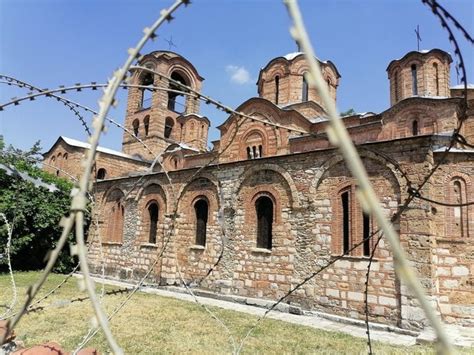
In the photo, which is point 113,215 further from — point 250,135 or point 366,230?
point 366,230

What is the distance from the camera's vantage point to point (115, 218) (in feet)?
51.9

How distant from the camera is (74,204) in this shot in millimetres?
1021

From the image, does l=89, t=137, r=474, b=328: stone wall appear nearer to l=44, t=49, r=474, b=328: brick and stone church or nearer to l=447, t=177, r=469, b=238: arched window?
l=44, t=49, r=474, b=328: brick and stone church

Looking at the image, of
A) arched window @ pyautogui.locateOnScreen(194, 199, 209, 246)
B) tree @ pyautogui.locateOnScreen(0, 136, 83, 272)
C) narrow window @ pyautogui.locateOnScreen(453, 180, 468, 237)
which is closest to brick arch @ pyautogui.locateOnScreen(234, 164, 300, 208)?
arched window @ pyautogui.locateOnScreen(194, 199, 209, 246)

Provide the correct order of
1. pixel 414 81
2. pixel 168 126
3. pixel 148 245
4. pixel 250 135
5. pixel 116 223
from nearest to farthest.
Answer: pixel 148 245 → pixel 116 223 → pixel 250 135 → pixel 414 81 → pixel 168 126

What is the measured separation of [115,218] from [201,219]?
5.44 m

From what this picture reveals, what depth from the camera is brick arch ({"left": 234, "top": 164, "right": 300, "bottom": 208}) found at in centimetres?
1006

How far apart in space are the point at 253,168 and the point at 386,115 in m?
9.64

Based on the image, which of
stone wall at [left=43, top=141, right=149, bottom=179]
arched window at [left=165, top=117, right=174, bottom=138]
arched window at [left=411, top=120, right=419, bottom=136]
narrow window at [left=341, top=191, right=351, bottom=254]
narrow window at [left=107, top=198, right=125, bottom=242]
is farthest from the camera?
arched window at [left=165, top=117, right=174, bottom=138]

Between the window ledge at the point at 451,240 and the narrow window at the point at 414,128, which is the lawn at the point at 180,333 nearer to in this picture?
the window ledge at the point at 451,240

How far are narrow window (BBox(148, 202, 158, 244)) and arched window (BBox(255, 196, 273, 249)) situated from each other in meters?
5.13

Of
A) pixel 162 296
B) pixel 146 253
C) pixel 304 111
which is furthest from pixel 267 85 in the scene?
pixel 162 296

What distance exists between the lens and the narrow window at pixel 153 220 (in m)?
14.1

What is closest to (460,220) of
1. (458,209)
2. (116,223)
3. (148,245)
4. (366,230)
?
(458,209)
